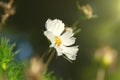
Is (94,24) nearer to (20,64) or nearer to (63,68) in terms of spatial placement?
(63,68)

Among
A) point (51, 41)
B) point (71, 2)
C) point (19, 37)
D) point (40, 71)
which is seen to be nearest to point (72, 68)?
point (19, 37)

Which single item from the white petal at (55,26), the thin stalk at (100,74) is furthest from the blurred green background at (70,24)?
the thin stalk at (100,74)

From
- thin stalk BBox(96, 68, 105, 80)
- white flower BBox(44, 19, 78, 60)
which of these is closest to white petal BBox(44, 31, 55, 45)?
white flower BBox(44, 19, 78, 60)

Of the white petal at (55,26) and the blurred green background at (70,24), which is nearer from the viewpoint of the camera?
the white petal at (55,26)

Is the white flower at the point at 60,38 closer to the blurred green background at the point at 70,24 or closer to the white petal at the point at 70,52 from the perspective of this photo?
the white petal at the point at 70,52

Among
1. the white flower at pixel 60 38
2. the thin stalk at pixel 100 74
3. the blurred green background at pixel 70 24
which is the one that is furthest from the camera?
the blurred green background at pixel 70 24

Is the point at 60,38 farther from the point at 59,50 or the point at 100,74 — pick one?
the point at 100,74

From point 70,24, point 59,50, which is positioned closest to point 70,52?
point 59,50
